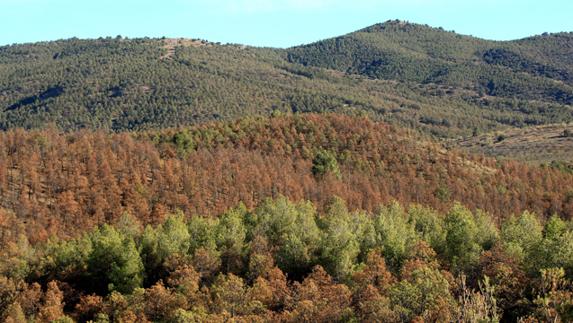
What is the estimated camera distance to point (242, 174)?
129625 mm

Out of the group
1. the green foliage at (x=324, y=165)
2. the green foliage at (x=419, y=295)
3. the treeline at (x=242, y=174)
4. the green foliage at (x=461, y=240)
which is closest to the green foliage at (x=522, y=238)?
the green foliage at (x=461, y=240)

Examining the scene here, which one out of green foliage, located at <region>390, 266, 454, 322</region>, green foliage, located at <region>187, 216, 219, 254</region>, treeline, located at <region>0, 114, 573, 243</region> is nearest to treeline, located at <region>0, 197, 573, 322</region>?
green foliage, located at <region>390, 266, 454, 322</region>

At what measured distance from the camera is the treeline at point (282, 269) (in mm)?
55250

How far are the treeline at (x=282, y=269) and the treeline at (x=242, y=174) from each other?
834 inches

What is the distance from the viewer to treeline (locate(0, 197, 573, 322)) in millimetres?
55250

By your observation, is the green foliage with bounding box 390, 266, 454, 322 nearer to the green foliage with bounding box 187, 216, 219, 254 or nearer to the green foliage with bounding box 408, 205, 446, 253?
the green foliage with bounding box 408, 205, 446, 253

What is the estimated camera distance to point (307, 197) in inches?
4975

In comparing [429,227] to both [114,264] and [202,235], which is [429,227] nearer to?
[202,235]

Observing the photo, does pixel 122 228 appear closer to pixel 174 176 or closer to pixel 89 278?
pixel 89 278

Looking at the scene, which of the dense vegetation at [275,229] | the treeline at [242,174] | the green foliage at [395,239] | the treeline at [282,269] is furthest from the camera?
the treeline at [242,174]

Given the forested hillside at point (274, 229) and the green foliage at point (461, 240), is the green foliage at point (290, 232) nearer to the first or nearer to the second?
the forested hillside at point (274, 229)

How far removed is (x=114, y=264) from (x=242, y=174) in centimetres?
5655

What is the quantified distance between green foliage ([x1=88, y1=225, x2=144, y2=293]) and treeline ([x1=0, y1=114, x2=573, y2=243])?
21516 mm

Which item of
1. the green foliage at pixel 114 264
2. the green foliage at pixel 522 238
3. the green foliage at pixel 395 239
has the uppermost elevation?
the green foliage at pixel 522 238
